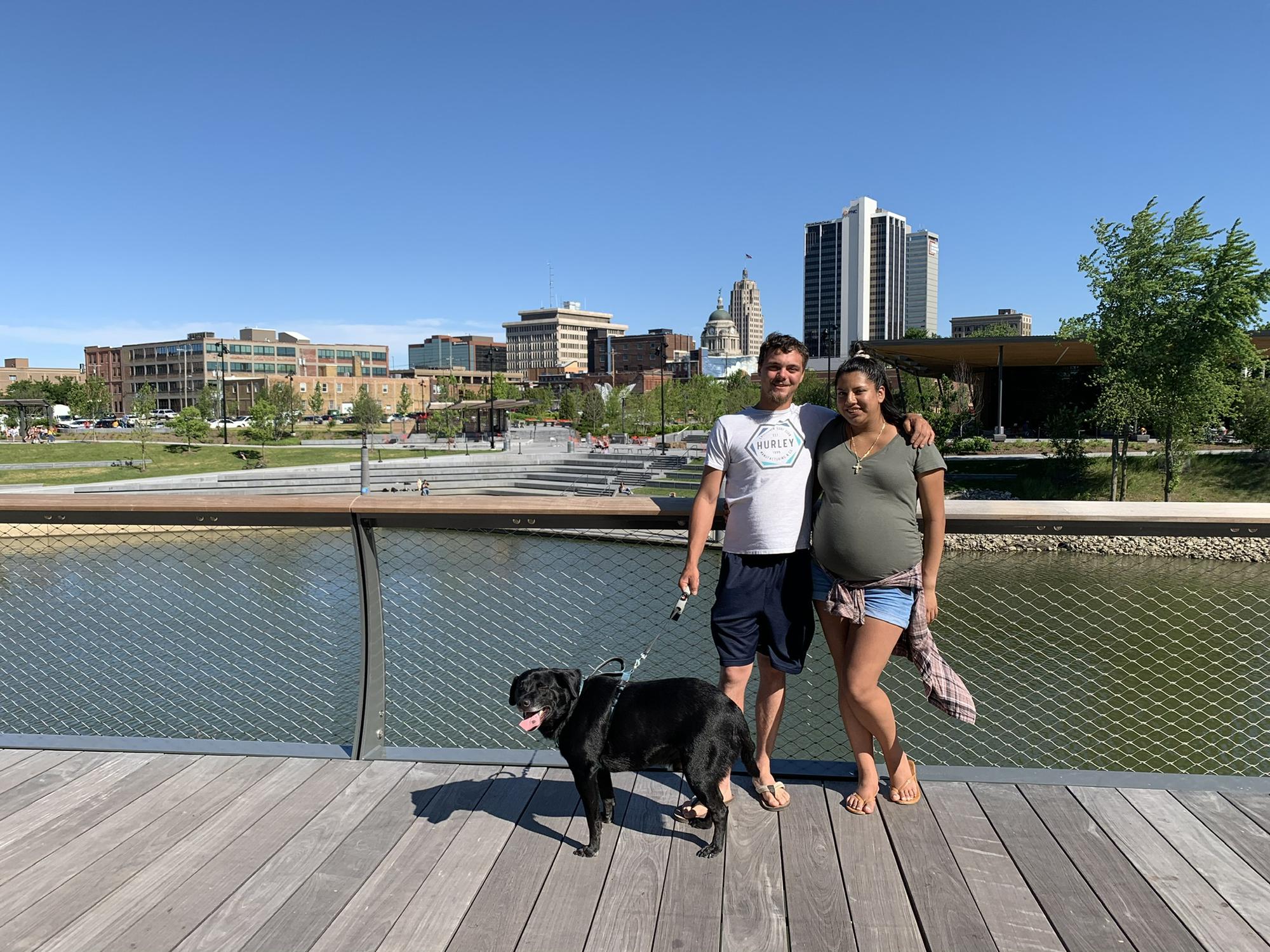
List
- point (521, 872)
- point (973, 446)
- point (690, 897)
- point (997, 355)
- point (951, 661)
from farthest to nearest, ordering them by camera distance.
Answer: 1. point (997, 355)
2. point (973, 446)
3. point (951, 661)
4. point (521, 872)
5. point (690, 897)

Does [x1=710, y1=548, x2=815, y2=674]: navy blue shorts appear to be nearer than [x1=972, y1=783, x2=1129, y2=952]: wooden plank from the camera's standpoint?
No

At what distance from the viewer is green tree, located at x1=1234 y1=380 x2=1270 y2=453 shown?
1161 inches

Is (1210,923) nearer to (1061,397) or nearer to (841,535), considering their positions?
(841,535)

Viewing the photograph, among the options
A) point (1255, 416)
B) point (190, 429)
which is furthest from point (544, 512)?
point (190, 429)

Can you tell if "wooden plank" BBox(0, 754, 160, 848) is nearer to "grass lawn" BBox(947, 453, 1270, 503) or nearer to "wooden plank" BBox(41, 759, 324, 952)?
"wooden plank" BBox(41, 759, 324, 952)

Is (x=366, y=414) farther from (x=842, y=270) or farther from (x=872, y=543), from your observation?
(x=842, y=270)

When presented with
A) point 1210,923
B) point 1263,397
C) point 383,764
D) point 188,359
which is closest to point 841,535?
point 1210,923

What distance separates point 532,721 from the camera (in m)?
2.35

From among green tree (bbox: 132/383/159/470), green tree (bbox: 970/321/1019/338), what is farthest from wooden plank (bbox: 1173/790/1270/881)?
green tree (bbox: 970/321/1019/338)

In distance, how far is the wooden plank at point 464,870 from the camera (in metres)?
2.03

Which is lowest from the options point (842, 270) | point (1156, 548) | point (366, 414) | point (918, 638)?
point (1156, 548)

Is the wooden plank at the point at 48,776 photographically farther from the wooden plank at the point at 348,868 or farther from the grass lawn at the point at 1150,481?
the grass lawn at the point at 1150,481

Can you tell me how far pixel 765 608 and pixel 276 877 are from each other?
155 cm

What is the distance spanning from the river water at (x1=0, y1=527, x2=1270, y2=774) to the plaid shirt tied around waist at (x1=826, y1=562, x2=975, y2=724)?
3293 millimetres
